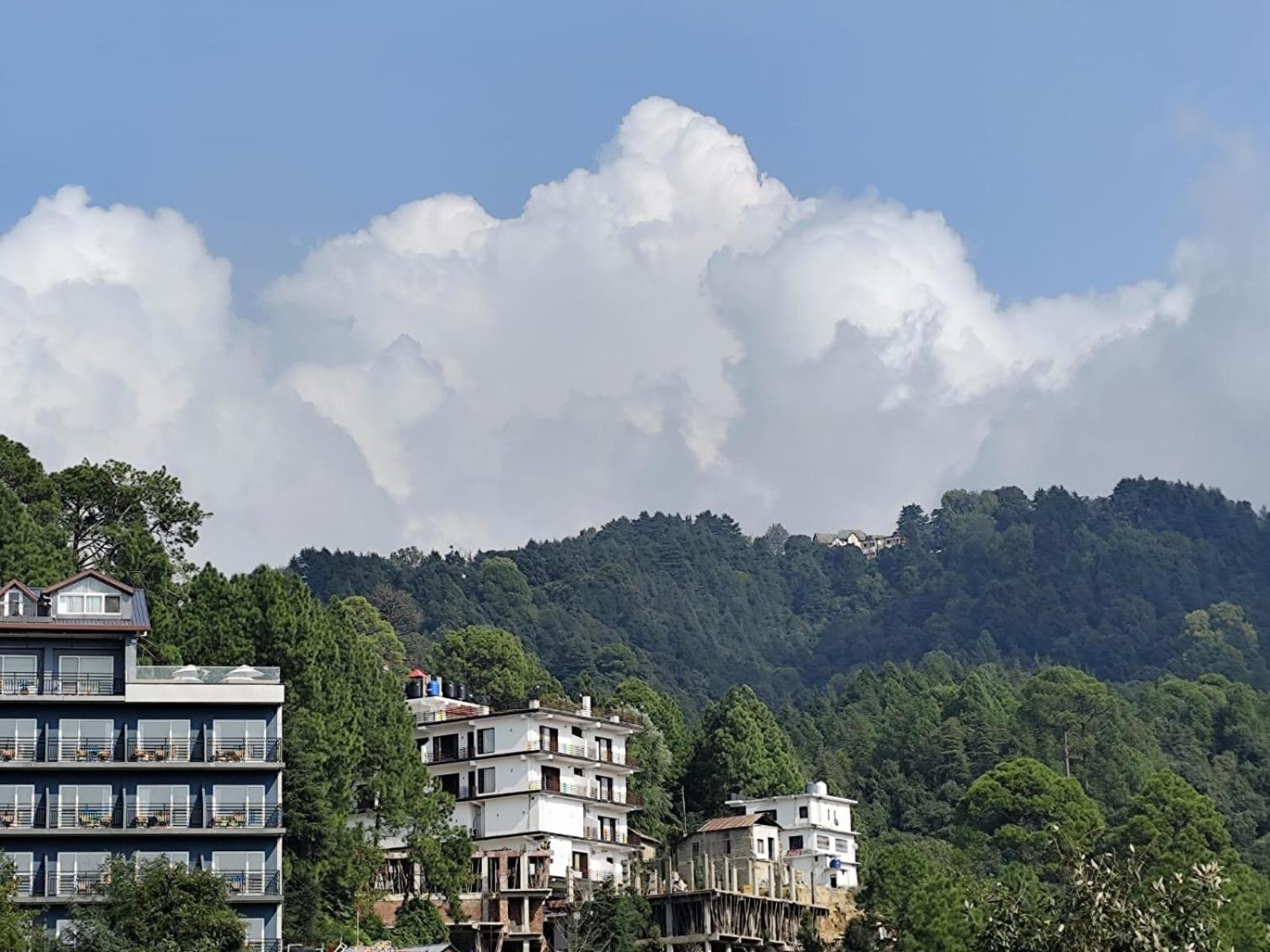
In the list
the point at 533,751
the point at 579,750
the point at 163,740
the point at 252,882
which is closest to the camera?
the point at 252,882

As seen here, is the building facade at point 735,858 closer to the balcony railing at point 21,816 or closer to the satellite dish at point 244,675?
the satellite dish at point 244,675

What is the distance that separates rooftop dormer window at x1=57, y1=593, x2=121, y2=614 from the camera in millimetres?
84375

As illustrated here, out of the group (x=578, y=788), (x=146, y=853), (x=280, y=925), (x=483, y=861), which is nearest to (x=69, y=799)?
(x=146, y=853)

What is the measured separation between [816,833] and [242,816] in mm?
45373

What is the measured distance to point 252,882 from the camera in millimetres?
81875

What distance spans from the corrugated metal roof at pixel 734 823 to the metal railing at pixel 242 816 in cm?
3640

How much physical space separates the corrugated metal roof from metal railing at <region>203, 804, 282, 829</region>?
3640 cm

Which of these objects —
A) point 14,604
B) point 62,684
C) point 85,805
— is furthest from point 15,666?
point 85,805

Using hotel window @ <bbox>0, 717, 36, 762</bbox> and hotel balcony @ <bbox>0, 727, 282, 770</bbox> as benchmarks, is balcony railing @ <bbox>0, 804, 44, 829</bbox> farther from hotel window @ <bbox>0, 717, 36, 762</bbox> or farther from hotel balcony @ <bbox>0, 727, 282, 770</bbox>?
hotel window @ <bbox>0, 717, 36, 762</bbox>

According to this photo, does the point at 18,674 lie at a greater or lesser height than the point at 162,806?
greater

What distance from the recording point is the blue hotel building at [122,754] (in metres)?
81.1

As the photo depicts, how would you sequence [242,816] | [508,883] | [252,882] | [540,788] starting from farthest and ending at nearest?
[540,788]
[508,883]
[242,816]
[252,882]

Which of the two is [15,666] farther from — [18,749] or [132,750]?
[132,750]

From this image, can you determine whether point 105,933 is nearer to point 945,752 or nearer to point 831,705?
point 945,752
